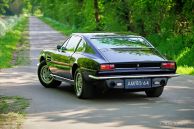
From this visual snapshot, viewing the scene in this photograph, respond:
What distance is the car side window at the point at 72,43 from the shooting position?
12230mm

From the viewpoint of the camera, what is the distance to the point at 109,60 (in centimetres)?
1067

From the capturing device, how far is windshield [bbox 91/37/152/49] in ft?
37.8

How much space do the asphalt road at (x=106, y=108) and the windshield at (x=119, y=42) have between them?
109 centimetres

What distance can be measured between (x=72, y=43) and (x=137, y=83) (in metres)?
2.35

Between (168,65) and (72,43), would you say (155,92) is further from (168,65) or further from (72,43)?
(72,43)

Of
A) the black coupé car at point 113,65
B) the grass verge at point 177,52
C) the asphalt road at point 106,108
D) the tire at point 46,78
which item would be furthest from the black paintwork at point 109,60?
the grass verge at point 177,52

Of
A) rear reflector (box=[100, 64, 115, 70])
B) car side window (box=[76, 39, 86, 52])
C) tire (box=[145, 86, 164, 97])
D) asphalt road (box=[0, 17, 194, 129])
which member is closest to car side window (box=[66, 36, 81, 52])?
car side window (box=[76, 39, 86, 52])

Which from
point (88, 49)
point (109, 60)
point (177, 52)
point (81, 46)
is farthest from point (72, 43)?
point (177, 52)

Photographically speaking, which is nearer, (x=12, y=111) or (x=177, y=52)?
(x=12, y=111)

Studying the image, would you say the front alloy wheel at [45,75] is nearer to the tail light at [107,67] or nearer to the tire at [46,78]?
the tire at [46,78]

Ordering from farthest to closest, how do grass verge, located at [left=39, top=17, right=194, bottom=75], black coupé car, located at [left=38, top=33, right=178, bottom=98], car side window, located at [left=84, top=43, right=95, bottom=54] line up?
1. grass verge, located at [left=39, top=17, right=194, bottom=75]
2. car side window, located at [left=84, top=43, right=95, bottom=54]
3. black coupé car, located at [left=38, top=33, right=178, bottom=98]

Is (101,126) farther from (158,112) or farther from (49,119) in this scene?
(158,112)

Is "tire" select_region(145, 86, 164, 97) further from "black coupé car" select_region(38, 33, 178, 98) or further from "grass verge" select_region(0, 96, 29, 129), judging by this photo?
"grass verge" select_region(0, 96, 29, 129)

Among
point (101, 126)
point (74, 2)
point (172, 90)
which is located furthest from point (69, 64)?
point (74, 2)
